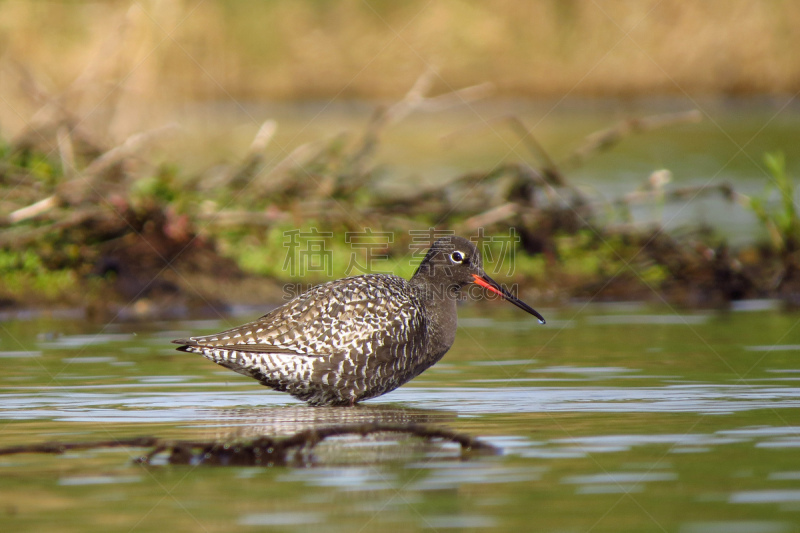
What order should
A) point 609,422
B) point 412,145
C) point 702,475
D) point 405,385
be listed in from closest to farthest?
point 702,475
point 609,422
point 405,385
point 412,145

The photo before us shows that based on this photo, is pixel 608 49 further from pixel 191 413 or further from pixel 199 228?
pixel 191 413

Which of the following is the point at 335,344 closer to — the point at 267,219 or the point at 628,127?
the point at 267,219

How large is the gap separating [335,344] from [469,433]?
1739mm

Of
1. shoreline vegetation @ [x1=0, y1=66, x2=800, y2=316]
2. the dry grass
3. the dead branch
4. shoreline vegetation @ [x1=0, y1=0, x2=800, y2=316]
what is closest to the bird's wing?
shoreline vegetation @ [x1=0, y1=66, x2=800, y2=316]

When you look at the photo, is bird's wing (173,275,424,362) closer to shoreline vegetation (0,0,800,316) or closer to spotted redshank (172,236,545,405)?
spotted redshank (172,236,545,405)

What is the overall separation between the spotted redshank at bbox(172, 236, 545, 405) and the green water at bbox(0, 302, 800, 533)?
0.24 metres

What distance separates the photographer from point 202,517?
601 centimetres

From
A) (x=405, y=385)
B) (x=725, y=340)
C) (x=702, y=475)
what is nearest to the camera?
(x=702, y=475)

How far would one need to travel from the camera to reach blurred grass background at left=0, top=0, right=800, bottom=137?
45406mm

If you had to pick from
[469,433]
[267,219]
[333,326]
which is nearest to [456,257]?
[333,326]

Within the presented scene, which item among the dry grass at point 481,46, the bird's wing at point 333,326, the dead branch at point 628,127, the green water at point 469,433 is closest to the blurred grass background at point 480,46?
the dry grass at point 481,46

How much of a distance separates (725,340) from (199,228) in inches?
277

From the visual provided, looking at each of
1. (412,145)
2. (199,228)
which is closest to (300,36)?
(412,145)

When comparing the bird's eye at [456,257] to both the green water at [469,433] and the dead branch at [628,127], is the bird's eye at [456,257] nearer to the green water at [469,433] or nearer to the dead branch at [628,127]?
the green water at [469,433]
